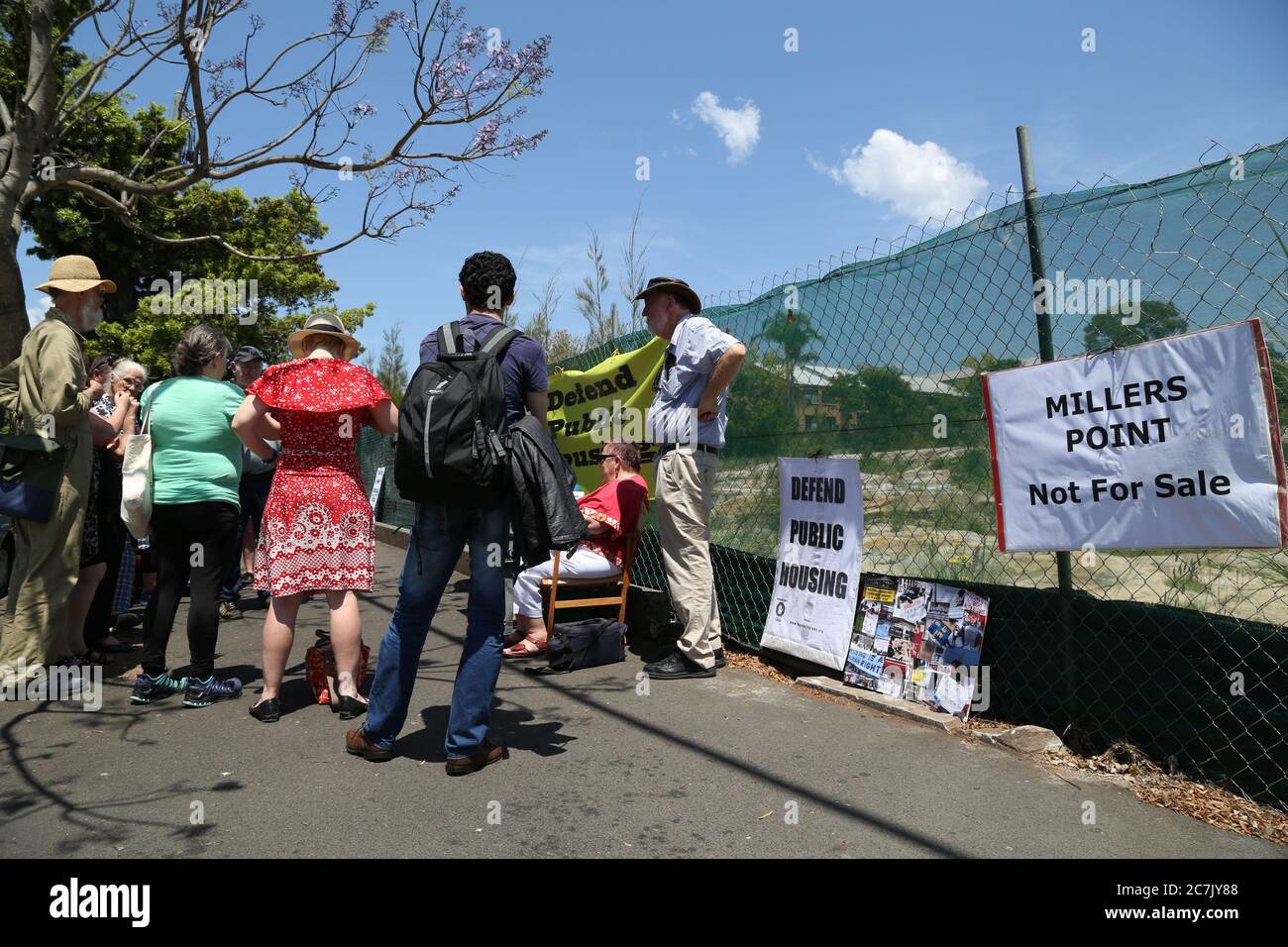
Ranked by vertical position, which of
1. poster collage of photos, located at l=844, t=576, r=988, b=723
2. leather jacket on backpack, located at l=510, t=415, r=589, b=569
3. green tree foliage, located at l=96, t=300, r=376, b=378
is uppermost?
green tree foliage, located at l=96, t=300, r=376, b=378

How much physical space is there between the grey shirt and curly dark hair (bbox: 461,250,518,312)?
4.53 ft

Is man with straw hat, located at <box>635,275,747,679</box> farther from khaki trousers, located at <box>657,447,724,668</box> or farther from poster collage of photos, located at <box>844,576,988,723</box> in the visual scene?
poster collage of photos, located at <box>844,576,988,723</box>

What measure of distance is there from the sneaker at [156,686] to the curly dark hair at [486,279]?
103 inches

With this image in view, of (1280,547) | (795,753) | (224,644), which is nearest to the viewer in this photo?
(1280,547)

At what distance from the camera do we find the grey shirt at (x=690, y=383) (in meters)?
4.84

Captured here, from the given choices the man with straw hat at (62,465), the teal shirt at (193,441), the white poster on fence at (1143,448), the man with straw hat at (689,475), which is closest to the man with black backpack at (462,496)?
the man with straw hat at (689,475)

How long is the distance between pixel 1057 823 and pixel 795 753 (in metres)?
1.06

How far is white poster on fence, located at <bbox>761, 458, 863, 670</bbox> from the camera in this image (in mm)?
4668

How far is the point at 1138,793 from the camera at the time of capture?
3.27 metres

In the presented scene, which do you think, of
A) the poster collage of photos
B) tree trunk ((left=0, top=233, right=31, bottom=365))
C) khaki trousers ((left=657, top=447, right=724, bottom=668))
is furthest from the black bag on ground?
tree trunk ((left=0, top=233, right=31, bottom=365))
